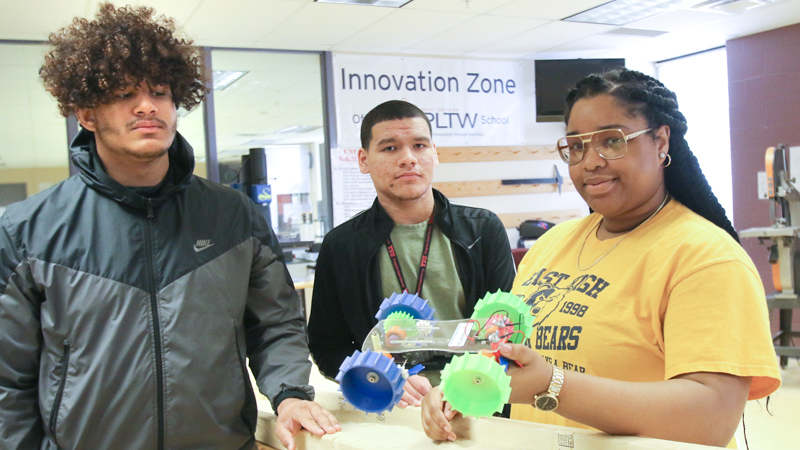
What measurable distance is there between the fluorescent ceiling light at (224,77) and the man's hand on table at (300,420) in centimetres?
518

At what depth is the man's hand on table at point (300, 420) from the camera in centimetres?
132

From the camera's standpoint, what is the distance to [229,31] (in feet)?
17.3

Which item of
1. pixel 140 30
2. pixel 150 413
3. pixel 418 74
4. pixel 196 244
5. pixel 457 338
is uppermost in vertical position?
pixel 418 74

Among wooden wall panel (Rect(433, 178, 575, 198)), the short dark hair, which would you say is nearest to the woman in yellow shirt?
the short dark hair

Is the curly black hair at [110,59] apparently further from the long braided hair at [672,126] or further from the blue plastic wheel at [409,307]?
the long braided hair at [672,126]

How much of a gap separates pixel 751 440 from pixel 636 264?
10.5 ft

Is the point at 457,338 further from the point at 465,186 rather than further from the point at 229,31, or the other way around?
the point at 465,186

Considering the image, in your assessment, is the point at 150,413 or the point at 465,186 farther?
the point at 465,186

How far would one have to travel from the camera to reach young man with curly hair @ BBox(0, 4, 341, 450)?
1.32 metres

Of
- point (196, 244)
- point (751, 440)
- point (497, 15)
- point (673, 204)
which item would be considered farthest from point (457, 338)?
point (497, 15)

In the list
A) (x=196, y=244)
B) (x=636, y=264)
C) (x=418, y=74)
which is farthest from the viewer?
(x=418, y=74)

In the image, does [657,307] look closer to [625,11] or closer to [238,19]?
[238,19]

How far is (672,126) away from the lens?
1.33 meters

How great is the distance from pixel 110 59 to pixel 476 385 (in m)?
1.12
